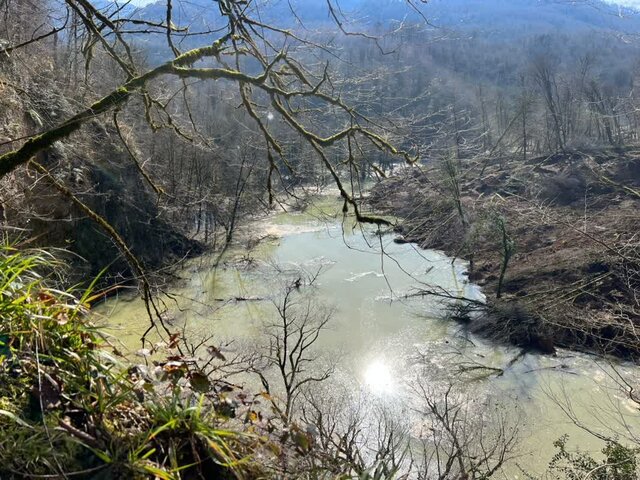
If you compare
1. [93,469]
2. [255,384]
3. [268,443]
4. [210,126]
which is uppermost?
[93,469]

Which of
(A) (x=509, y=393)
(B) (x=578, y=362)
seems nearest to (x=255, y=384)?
(A) (x=509, y=393)

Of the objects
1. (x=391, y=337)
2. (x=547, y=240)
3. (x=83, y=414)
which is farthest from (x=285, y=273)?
(x=83, y=414)

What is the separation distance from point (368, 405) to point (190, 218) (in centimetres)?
1637

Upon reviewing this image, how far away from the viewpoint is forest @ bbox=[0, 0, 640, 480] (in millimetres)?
1859

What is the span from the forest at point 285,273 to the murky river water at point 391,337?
81mm

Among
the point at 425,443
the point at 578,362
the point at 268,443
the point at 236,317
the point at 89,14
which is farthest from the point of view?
the point at 236,317

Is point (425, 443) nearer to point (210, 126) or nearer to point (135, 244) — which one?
point (135, 244)

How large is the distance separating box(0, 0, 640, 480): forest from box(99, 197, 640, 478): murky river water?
0.08m

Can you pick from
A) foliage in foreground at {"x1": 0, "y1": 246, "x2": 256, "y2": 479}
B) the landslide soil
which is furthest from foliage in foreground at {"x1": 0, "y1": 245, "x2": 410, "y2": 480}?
the landslide soil

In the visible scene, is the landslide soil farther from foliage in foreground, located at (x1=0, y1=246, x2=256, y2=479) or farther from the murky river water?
foliage in foreground, located at (x1=0, y1=246, x2=256, y2=479)

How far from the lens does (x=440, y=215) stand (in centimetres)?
2378

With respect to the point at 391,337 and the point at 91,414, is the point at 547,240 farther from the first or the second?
the point at 91,414

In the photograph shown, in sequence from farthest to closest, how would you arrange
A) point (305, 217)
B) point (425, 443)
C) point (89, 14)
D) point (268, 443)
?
point (305, 217), point (425, 443), point (89, 14), point (268, 443)

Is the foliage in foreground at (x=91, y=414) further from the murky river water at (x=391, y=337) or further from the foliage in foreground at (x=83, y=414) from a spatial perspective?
the murky river water at (x=391, y=337)
